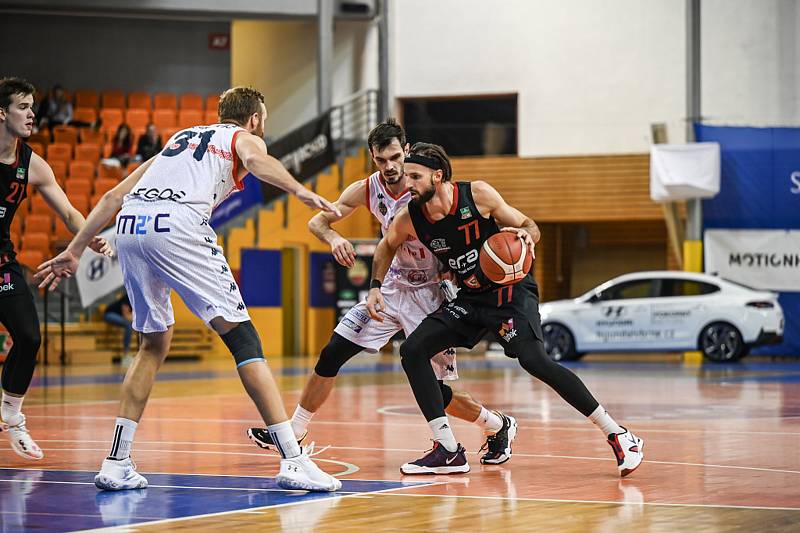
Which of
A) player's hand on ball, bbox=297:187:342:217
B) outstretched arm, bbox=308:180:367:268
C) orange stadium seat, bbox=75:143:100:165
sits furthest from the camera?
orange stadium seat, bbox=75:143:100:165

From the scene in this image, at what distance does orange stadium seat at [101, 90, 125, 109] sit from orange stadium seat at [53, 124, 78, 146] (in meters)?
2.47

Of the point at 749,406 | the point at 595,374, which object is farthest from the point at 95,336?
the point at 749,406

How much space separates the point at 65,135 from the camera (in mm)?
29109

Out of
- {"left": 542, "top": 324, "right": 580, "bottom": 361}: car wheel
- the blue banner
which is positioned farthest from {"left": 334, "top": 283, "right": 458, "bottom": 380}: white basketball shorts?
the blue banner

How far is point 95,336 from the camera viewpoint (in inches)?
972

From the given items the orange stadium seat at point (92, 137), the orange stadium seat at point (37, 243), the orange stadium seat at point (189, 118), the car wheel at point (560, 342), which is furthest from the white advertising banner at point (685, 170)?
the orange stadium seat at point (92, 137)

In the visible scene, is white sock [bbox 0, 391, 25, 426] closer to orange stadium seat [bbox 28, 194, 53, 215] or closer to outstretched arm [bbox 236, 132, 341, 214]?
outstretched arm [bbox 236, 132, 341, 214]

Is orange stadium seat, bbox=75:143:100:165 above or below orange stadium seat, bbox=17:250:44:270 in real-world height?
above

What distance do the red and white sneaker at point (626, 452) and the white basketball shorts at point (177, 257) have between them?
2277 mm

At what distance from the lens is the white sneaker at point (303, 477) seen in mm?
7117

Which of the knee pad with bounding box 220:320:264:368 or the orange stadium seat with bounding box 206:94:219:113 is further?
the orange stadium seat with bounding box 206:94:219:113

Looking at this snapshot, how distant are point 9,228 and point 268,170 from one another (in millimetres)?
2415

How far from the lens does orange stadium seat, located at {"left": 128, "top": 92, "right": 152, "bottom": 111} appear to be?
3147 centimetres

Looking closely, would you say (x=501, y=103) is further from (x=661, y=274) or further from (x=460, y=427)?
(x=460, y=427)
